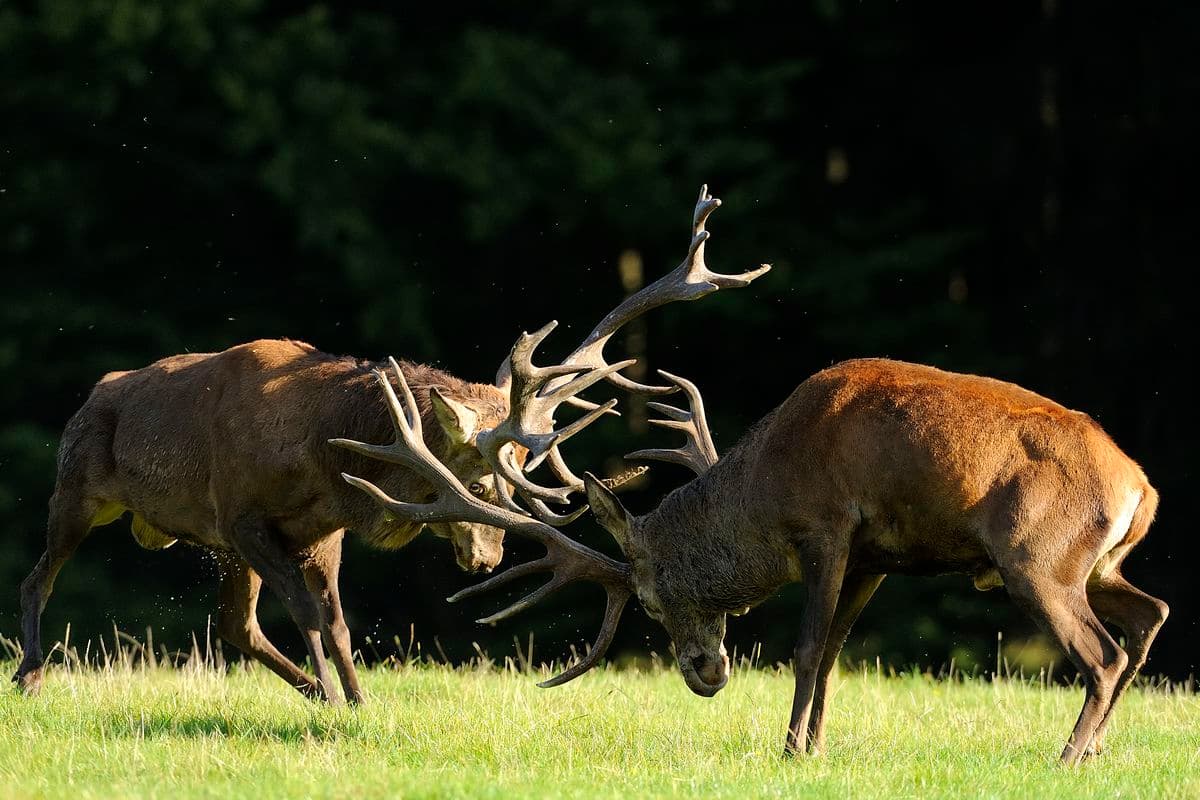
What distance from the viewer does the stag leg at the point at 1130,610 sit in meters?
6.52

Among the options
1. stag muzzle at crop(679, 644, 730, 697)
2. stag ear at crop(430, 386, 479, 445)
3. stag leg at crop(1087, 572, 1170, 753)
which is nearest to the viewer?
stag leg at crop(1087, 572, 1170, 753)

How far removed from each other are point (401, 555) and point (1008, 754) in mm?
11153

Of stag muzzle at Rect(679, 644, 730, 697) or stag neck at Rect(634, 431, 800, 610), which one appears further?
stag muzzle at Rect(679, 644, 730, 697)

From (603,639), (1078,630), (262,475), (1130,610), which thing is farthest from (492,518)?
(1130,610)

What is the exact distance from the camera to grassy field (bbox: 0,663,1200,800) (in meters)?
5.61

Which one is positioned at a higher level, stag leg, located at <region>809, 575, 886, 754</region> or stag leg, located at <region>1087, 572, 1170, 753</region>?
stag leg, located at <region>1087, 572, 1170, 753</region>

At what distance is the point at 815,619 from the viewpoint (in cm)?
634

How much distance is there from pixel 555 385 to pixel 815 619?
1774mm

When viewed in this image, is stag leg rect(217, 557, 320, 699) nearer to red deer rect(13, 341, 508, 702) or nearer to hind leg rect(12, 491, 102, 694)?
red deer rect(13, 341, 508, 702)

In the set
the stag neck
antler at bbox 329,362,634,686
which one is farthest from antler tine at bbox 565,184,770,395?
antler at bbox 329,362,634,686

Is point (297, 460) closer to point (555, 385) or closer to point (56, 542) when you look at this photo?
point (555, 385)

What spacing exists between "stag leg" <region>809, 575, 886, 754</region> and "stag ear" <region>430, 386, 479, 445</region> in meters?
1.69

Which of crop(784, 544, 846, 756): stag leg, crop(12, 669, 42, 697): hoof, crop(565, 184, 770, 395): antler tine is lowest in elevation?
crop(12, 669, 42, 697): hoof

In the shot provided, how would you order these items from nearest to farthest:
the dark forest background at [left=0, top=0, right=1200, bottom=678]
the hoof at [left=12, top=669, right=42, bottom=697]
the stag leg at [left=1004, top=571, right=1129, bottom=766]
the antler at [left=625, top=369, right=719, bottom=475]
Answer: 1. the stag leg at [left=1004, top=571, right=1129, bottom=766]
2. the antler at [left=625, top=369, right=719, bottom=475]
3. the hoof at [left=12, top=669, right=42, bottom=697]
4. the dark forest background at [left=0, top=0, right=1200, bottom=678]
